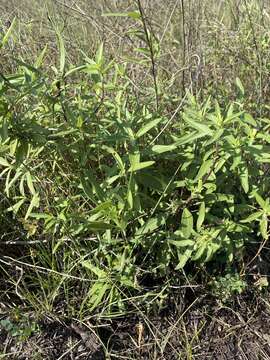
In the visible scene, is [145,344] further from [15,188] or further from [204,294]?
[15,188]

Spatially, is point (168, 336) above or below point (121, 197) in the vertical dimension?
below

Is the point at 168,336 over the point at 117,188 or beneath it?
beneath

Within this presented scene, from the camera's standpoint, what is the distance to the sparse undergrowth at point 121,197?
1.45m

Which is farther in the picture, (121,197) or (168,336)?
(168,336)

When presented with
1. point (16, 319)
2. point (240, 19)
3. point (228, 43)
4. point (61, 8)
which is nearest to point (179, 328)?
→ point (16, 319)

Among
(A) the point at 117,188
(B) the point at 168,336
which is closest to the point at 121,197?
(A) the point at 117,188

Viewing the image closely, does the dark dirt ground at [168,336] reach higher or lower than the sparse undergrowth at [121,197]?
lower

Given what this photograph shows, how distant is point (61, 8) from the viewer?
2996 mm

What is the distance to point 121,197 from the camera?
1.45 meters

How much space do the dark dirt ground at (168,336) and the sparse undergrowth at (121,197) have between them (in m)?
0.05

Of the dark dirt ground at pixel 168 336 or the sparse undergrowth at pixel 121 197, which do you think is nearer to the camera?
the sparse undergrowth at pixel 121 197

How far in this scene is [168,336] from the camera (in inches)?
66.9

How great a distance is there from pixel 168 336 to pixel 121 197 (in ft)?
1.93

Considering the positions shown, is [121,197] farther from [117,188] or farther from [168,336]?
[168,336]
